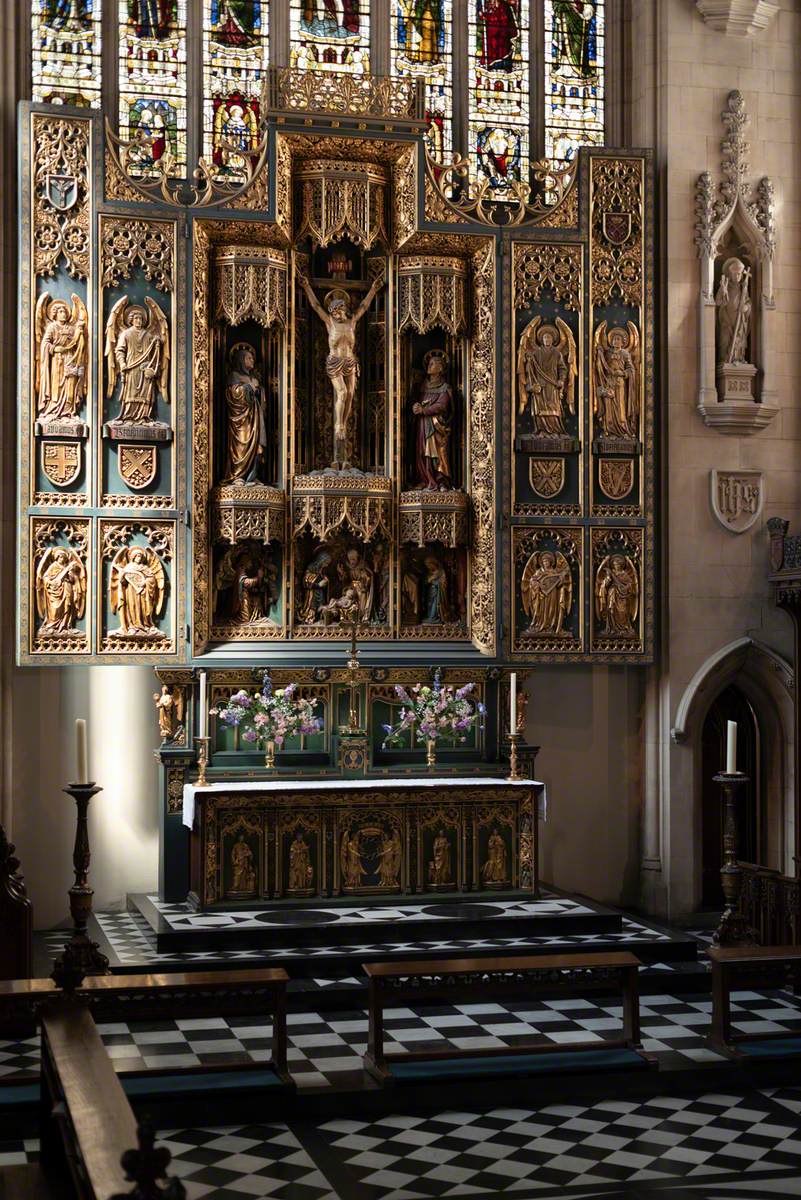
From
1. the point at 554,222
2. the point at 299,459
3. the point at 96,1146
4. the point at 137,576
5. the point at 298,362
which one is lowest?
the point at 96,1146

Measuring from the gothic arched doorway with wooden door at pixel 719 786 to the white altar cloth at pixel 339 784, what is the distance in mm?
2307

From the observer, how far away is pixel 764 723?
15312 millimetres

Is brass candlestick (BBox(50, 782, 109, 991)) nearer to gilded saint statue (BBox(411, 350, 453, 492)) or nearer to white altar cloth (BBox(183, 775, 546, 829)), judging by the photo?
white altar cloth (BBox(183, 775, 546, 829))

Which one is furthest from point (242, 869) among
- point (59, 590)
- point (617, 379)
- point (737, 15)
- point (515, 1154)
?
point (737, 15)

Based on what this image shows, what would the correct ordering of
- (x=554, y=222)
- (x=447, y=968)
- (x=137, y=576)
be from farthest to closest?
(x=554, y=222) → (x=137, y=576) → (x=447, y=968)

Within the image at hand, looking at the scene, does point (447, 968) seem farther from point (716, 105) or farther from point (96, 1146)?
point (716, 105)

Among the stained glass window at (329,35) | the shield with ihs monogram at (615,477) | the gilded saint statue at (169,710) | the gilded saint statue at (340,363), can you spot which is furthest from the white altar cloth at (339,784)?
the stained glass window at (329,35)

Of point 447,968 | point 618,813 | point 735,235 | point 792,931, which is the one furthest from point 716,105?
point 447,968

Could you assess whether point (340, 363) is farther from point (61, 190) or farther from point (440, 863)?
point (440, 863)

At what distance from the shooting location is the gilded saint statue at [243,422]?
14125mm

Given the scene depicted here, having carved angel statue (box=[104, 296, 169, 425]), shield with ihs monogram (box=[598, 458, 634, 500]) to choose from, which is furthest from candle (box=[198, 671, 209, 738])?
shield with ihs monogram (box=[598, 458, 634, 500])

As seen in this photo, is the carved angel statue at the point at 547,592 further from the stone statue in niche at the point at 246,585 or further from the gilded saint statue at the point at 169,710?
the gilded saint statue at the point at 169,710

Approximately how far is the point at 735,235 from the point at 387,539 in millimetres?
4621

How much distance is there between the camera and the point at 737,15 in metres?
15.1
